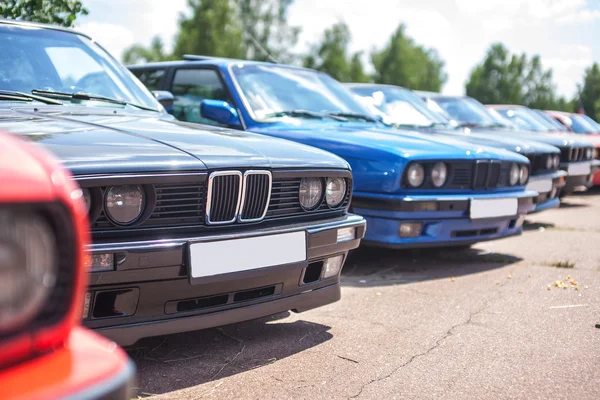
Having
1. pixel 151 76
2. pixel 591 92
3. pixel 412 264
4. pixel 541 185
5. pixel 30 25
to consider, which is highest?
pixel 591 92

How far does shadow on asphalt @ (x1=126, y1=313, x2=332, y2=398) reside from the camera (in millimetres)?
2930

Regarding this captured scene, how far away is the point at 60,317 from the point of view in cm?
128

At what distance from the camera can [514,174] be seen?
590 centimetres

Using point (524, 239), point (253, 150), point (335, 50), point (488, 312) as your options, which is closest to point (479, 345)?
point (488, 312)

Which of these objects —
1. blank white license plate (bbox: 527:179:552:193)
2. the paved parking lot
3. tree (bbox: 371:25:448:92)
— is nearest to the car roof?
the paved parking lot

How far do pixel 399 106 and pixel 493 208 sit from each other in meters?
2.33

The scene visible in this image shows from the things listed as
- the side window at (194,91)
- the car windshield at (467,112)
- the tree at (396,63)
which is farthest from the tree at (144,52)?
the side window at (194,91)

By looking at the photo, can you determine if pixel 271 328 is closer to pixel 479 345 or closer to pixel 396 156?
pixel 479 345

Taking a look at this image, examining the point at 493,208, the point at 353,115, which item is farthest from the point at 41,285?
the point at 353,115

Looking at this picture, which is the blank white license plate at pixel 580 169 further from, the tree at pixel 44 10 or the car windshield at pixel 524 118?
the tree at pixel 44 10

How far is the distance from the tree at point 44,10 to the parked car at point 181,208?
2624 millimetres

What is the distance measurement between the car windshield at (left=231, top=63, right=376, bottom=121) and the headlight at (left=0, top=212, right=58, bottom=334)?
4.03 metres

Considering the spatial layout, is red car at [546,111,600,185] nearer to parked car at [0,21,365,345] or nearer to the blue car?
the blue car

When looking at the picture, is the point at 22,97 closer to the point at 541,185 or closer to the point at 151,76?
the point at 151,76
